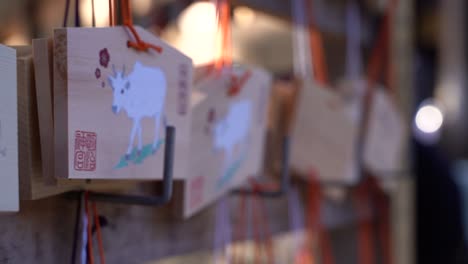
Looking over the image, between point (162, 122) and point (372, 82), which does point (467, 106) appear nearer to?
point (372, 82)

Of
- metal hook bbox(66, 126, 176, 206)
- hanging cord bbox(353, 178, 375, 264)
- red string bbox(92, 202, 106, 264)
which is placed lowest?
hanging cord bbox(353, 178, 375, 264)

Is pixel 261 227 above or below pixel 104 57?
below

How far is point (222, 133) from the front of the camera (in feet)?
1.57

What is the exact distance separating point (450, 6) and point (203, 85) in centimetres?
155

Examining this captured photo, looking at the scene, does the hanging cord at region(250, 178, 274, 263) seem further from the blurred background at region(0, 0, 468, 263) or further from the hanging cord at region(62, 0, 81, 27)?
the hanging cord at region(62, 0, 81, 27)

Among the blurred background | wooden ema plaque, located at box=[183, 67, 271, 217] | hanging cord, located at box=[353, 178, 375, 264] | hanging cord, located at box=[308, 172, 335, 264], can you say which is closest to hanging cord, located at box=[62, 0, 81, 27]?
the blurred background

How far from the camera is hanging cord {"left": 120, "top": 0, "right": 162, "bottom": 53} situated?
35cm

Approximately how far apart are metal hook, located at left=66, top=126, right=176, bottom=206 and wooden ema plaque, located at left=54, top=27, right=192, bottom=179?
A: 12 mm

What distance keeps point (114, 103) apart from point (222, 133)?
0.52 feet

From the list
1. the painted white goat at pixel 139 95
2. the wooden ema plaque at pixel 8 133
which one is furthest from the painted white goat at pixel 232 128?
the wooden ema plaque at pixel 8 133

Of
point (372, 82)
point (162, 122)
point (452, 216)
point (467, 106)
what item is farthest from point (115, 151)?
point (467, 106)

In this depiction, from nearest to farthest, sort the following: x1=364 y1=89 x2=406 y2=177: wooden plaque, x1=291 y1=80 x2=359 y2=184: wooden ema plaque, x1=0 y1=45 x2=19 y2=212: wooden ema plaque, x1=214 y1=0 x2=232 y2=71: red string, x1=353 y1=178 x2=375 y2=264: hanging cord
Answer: x1=0 y1=45 x2=19 y2=212: wooden ema plaque → x1=214 y1=0 x2=232 y2=71: red string → x1=291 y1=80 x2=359 y2=184: wooden ema plaque → x1=364 y1=89 x2=406 y2=177: wooden plaque → x1=353 y1=178 x2=375 y2=264: hanging cord

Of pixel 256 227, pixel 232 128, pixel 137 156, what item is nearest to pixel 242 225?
pixel 256 227

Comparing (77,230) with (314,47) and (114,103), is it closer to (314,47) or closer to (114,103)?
(114,103)
